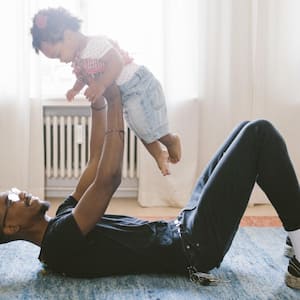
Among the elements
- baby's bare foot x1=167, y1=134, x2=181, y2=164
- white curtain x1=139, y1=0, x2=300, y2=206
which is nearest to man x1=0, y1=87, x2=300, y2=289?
baby's bare foot x1=167, y1=134, x2=181, y2=164

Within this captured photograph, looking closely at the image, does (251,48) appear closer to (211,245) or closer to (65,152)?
(65,152)

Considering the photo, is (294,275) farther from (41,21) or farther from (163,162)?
(41,21)

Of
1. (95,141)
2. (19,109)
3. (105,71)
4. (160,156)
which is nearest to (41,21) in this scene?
(105,71)

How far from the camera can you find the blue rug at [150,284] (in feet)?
5.43

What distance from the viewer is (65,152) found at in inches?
129

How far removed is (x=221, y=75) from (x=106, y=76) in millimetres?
1602

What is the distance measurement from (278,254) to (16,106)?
1.84 meters

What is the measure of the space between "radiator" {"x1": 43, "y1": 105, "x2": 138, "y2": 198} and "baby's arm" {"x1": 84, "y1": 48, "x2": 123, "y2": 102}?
1516 mm

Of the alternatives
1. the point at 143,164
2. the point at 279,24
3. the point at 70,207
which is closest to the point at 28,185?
the point at 143,164

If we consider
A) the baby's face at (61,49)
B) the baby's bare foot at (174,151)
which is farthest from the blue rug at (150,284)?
the baby's face at (61,49)

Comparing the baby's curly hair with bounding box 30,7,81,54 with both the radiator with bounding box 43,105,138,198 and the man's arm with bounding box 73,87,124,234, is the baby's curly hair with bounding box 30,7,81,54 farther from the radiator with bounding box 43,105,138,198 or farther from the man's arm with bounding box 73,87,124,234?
the radiator with bounding box 43,105,138,198

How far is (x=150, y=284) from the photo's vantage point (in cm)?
174

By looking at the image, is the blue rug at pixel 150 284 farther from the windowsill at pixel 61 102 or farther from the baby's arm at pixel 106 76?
the windowsill at pixel 61 102

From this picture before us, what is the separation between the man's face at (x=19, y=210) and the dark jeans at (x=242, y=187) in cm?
55
